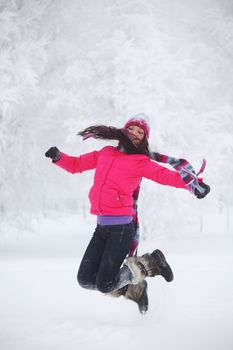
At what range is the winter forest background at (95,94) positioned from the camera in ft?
35.0

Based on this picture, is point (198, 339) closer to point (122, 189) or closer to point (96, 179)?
point (122, 189)

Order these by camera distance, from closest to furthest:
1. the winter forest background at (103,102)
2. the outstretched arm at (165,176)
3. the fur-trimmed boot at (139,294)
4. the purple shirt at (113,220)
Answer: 1. the outstretched arm at (165,176)
2. the purple shirt at (113,220)
3. the fur-trimmed boot at (139,294)
4. the winter forest background at (103,102)

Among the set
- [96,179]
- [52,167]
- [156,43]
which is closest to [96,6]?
[156,43]

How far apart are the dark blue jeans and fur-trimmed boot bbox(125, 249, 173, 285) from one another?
0.07 meters

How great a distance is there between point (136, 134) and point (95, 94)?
8.34 metres

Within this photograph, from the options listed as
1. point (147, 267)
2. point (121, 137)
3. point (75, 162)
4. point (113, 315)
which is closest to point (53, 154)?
point (75, 162)

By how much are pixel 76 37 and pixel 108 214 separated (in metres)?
10.1

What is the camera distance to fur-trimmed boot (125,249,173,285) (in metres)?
3.67

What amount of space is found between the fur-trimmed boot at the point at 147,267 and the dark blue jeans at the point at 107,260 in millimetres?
66

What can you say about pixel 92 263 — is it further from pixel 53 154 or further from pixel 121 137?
pixel 121 137

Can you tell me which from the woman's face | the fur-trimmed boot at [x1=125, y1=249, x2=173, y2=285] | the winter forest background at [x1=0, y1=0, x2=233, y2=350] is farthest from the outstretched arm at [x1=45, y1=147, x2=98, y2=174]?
the winter forest background at [x1=0, y1=0, x2=233, y2=350]

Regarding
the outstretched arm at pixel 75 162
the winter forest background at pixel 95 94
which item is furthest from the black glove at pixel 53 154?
the winter forest background at pixel 95 94

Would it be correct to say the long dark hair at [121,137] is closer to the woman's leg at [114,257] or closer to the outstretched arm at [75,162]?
the outstretched arm at [75,162]

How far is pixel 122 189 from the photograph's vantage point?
136 inches
